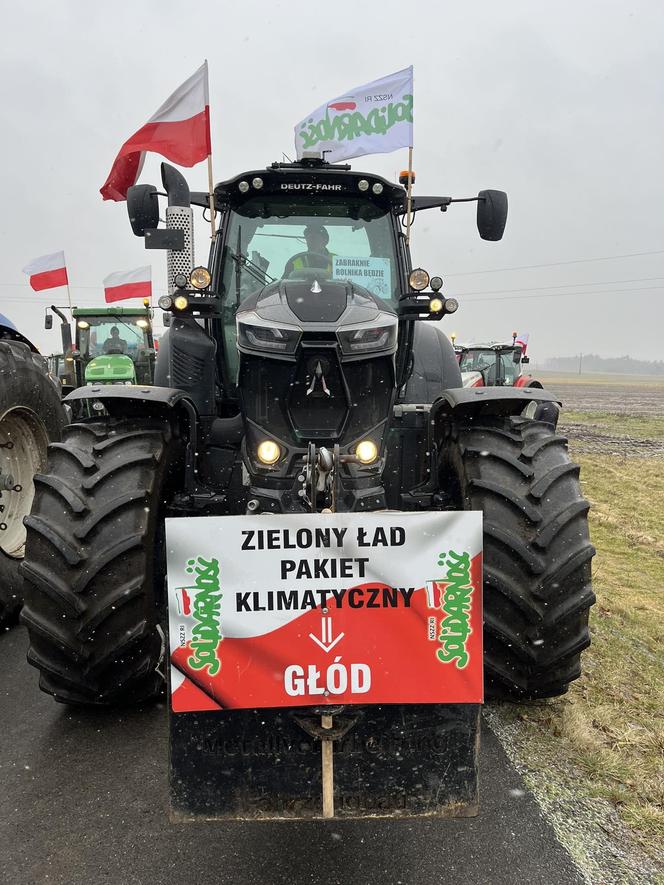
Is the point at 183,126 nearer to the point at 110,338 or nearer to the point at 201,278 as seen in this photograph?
the point at 201,278

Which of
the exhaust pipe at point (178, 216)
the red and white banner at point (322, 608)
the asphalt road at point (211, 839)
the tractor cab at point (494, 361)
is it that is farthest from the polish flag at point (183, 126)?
the tractor cab at point (494, 361)

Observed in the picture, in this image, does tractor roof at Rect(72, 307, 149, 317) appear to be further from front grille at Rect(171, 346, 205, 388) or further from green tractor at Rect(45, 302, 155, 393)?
front grille at Rect(171, 346, 205, 388)

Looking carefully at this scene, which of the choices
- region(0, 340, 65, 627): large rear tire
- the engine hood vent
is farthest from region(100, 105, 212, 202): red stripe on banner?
the engine hood vent

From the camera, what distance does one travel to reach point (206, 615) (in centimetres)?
206

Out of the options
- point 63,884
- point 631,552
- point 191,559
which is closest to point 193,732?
point 191,559

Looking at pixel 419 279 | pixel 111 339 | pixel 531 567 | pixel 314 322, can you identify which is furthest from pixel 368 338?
pixel 111 339

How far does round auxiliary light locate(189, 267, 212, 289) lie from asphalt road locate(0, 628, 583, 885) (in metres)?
2.21

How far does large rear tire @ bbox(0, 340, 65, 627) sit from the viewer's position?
14.2 ft

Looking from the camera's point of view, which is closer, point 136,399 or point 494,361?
point 136,399

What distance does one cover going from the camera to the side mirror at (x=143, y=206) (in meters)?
3.77

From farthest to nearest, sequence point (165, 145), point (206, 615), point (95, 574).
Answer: point (165, 145) → point (95, 574) → point (206, 615)

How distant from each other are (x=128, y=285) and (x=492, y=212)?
49.1 feet

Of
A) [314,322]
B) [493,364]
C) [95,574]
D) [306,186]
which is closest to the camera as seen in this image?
[95,574]

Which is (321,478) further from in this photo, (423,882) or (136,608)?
(423,882)
